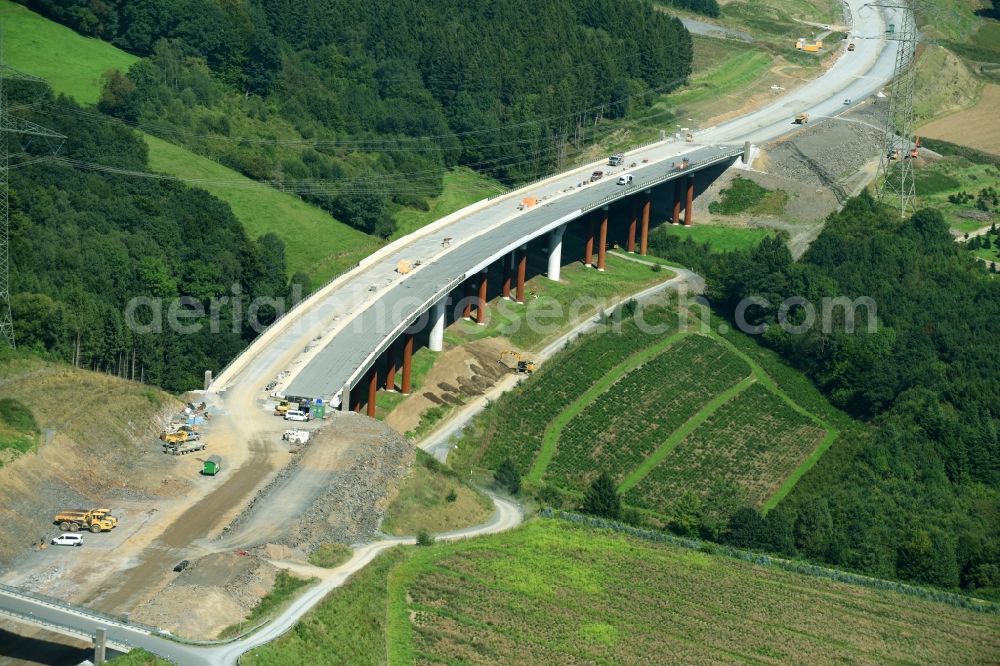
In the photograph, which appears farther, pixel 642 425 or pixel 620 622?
pixel 642 425

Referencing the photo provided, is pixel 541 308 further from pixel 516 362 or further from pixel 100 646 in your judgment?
pixel 100 646

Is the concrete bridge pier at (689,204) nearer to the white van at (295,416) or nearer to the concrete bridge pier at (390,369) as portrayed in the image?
the concrete bridge pier at (390,369)

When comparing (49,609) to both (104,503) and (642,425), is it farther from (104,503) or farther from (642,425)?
(642,425)

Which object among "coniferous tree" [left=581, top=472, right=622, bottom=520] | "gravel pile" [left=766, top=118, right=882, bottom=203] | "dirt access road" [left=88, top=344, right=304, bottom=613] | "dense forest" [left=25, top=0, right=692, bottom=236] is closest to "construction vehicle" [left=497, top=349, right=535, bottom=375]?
"dirt access road" [left=88, top=344, right=304, bottom=613]

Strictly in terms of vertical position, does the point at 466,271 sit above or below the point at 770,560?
above

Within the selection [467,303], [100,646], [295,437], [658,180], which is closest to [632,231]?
[658,180]

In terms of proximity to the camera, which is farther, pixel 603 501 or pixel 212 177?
pixel 212 177

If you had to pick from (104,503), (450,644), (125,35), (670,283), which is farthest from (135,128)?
(450,644)
